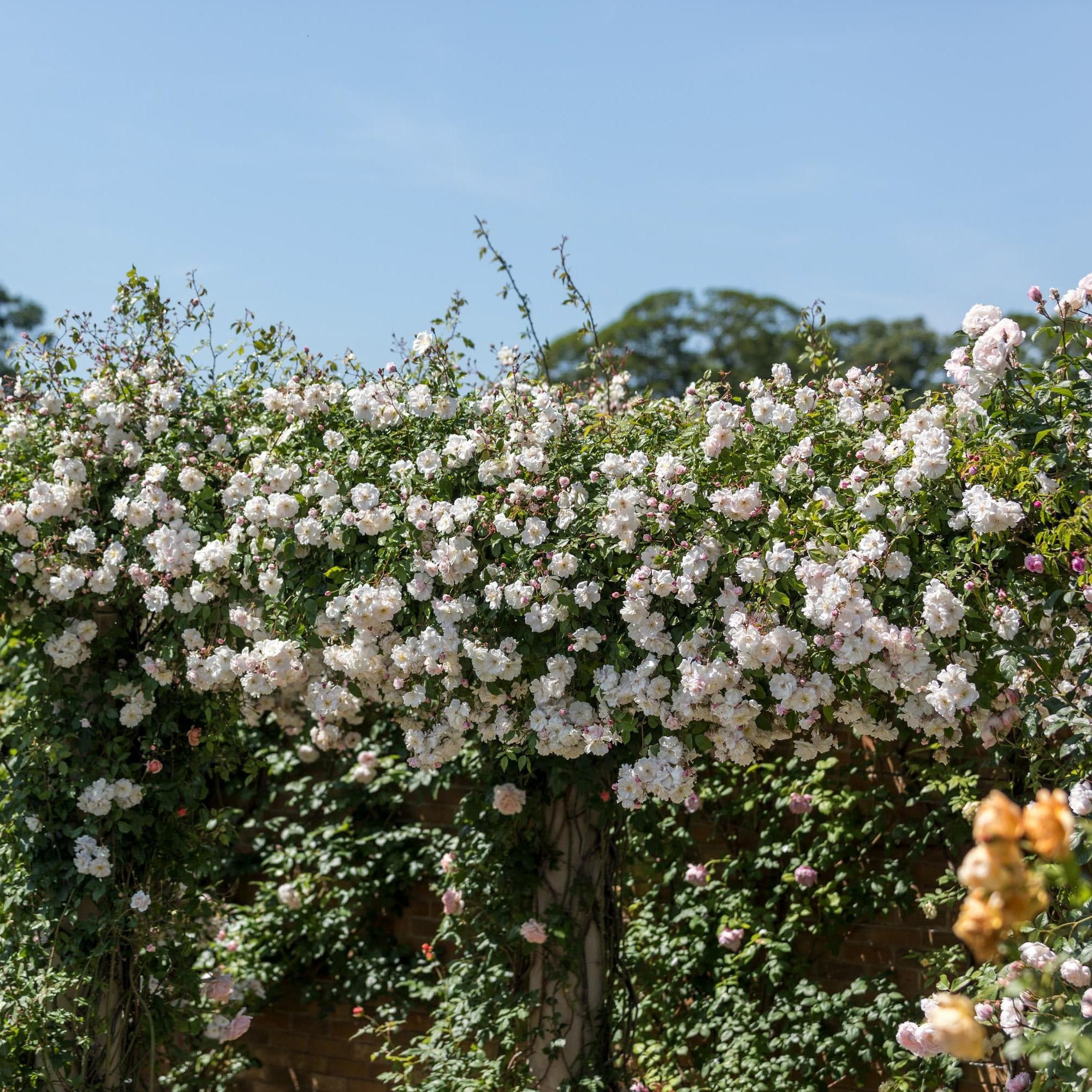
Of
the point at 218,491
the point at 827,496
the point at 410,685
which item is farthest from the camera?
the point at 218,491

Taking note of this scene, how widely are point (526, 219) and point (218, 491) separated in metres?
1.18

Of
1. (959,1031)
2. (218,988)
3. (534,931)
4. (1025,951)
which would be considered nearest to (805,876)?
(534,931)

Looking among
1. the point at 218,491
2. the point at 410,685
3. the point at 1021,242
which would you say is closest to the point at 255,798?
the point at 218,491

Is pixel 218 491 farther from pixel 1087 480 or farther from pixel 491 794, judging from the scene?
pixel 1087 480

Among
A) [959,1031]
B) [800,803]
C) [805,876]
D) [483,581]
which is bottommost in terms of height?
[959,1031]

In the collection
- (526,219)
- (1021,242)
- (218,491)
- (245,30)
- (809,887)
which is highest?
(1021,242)

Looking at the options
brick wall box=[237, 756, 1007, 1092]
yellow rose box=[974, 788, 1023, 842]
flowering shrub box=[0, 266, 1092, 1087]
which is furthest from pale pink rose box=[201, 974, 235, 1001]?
yellow rose box=[974, 788, 1023, 842]

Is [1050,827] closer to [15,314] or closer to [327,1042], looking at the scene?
[327,1042]

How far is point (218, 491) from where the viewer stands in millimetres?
3355

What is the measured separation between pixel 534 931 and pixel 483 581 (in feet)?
4.25

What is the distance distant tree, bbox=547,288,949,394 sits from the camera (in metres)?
23.2

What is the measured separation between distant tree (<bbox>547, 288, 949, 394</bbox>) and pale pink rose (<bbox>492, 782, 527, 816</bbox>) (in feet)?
64.2

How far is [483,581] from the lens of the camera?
282cm

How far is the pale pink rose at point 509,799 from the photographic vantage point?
3.66 meters
